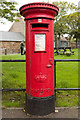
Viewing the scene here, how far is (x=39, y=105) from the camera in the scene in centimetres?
279

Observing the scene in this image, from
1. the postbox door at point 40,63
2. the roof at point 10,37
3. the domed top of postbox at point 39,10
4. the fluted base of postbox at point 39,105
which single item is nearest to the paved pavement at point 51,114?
the fluted base of postbox at point 39,105

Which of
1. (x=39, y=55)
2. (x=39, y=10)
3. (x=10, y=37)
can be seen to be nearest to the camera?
(x=39, y=10)

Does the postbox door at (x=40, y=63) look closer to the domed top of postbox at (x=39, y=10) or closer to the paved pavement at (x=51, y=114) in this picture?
the domed top of postbox at (x=39, y=10)

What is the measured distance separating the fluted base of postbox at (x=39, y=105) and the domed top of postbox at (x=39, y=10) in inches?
60.0

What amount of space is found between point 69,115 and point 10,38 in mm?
29854

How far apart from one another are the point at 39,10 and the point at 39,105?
5.66ft

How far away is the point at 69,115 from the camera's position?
282cm

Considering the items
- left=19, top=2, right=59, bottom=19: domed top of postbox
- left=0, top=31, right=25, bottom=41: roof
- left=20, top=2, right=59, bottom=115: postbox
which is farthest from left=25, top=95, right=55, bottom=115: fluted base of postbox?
left=0, top=31, right=25, bottom=41: roof

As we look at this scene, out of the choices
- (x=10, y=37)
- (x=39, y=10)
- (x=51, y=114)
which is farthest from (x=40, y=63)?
(x=10, y=37)

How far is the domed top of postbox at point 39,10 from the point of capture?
99.5 inches

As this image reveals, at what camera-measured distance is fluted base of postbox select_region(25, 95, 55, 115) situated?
2.78m

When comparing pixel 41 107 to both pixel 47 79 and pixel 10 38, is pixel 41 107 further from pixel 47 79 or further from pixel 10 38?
pixel 10 38

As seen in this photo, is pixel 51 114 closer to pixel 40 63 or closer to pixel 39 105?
pixel 39 105

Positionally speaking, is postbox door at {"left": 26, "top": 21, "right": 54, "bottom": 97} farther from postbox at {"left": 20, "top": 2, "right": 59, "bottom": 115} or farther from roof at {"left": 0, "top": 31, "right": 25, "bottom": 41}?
roof at {"left": 0, "top": 31, "right": 25, "bottom": 41}
